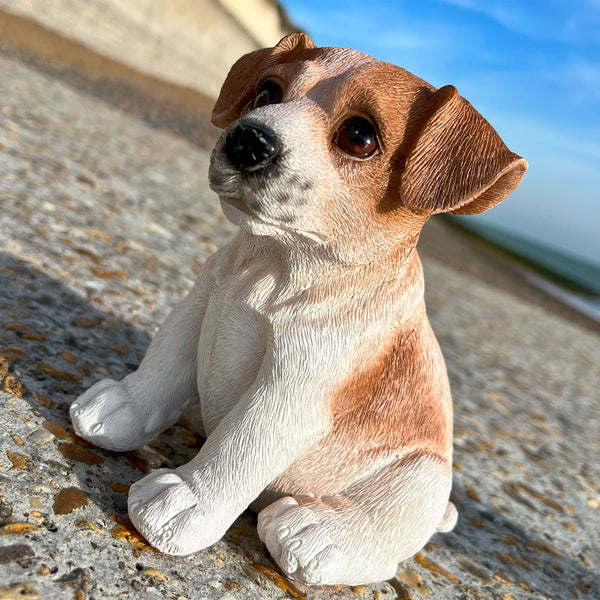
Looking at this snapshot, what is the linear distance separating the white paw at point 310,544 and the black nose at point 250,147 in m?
0.96

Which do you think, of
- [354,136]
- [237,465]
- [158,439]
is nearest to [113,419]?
[158,439]

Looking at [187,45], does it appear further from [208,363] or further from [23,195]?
[208,363]

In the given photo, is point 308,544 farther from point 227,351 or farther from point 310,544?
point 227,351

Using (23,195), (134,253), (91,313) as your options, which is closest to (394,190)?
(91,313)

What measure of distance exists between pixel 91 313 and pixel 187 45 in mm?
21505

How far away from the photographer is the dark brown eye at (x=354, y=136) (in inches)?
61.9

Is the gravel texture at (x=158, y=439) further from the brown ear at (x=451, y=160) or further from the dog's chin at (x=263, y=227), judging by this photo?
the brown ear at (x=451, y=160)

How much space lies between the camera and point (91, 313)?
315 centimetres

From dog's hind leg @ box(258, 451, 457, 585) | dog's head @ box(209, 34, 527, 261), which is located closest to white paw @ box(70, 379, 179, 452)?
dog's hind leg @ box(258, 451, 457, 585)

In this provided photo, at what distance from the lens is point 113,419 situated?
2027mm

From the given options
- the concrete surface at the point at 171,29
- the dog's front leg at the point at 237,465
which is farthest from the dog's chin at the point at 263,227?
the concrete surface at the point at 171,29

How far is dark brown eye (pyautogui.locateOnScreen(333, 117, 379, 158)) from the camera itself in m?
1.57

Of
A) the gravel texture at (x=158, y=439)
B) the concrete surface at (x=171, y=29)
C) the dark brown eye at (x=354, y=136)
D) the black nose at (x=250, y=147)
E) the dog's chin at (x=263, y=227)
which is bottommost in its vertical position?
the gravel texture at (x=158, y=439)

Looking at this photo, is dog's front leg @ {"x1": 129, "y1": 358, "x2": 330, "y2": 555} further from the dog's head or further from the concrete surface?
the concrete surface
